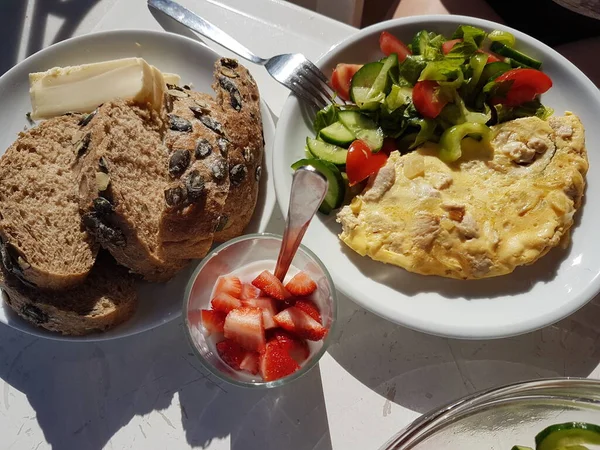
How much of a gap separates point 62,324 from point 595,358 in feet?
4.97

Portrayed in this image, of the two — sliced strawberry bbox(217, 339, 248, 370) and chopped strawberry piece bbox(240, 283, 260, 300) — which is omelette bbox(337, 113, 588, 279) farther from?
sliced strawberry bbox(217, 339, 248, 370)

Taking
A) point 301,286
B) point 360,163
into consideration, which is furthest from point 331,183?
point 301,286

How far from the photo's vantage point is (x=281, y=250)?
148 cm

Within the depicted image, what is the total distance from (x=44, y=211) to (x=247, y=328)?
2.39ft

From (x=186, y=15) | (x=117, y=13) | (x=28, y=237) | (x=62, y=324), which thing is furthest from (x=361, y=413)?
(x=117, y=13)

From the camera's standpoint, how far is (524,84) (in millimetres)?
1764

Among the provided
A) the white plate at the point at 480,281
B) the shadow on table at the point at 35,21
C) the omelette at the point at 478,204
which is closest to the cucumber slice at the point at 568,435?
the white plate at the point at 480,281

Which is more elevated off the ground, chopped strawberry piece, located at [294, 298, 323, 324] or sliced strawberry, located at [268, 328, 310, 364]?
chopped strawberry piece, located at [294, 298, 323, 324]

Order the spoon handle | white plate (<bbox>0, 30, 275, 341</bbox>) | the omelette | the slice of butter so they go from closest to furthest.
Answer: the spoon handle → the omelette → the slice of butter → white plate (<bbox>0, 30, 275, 341</bbox>)

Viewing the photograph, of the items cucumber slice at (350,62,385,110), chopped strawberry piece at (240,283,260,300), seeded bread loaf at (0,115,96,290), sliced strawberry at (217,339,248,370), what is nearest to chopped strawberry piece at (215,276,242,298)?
chopped strawberry piece at (240,283,260,300)

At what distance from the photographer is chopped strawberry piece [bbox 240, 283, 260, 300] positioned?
58.6 inches

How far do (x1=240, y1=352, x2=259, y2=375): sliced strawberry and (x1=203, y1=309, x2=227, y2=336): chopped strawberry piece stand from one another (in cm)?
11

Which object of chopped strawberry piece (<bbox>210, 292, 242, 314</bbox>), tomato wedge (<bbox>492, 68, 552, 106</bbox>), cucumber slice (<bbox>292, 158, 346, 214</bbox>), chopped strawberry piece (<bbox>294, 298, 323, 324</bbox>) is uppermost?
tomato wedge (<bbox>492, 68, 552, 106</bbox>)

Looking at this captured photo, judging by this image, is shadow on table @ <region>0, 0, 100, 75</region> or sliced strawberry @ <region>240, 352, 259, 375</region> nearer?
sliced strawberry @ <region>240, 352, 259, 375</region>
